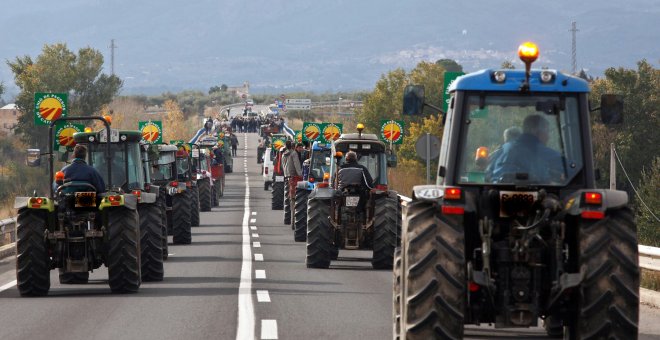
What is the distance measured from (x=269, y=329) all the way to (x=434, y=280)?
4088 mm

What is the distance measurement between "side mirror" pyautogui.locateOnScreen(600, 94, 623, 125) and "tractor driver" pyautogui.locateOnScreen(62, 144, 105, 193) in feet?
29.5

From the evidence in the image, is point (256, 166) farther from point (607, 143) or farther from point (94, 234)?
point (94, 234)

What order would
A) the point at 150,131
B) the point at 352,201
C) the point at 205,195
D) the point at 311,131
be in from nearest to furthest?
the point at 352,201 < the point at 205,195 < the point at 150,131 < the point at 311,131

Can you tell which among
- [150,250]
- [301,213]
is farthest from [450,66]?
[150,250]

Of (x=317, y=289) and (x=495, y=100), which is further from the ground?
(x=495, y=100)

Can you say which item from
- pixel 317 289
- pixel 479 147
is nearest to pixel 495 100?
pixel 479 147

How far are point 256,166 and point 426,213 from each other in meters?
88.9

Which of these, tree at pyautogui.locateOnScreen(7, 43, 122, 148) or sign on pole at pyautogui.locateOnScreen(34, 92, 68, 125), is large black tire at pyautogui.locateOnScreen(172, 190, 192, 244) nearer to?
sign on pole at pyautogui.locateOnScreen(34, 92, 68, 125)

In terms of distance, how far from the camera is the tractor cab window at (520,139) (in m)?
12.1

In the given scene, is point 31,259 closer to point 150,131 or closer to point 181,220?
point 181,220

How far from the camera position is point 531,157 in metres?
12.1

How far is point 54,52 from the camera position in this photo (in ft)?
265

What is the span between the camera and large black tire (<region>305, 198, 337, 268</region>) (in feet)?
78.9

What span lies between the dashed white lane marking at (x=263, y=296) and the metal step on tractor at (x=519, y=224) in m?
6.01
